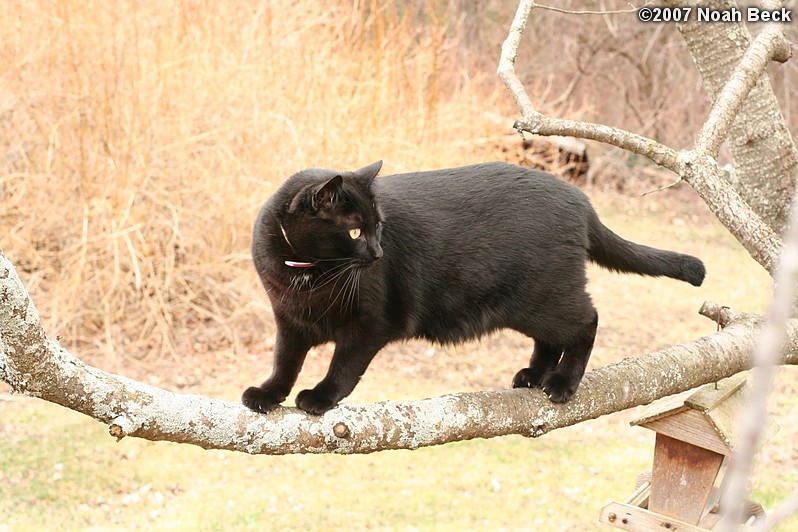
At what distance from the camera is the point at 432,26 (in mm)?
5367

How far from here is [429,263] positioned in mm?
1820

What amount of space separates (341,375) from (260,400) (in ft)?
0.60

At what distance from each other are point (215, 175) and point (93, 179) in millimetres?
687

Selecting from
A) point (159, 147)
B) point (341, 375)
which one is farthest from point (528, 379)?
point (159, 147)

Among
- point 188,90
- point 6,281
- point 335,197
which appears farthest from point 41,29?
point 6,281

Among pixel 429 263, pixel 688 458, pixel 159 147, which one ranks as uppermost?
pixel 429 263

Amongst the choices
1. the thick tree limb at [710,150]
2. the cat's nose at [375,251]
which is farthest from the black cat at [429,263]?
the thick tree limb at [710,150]

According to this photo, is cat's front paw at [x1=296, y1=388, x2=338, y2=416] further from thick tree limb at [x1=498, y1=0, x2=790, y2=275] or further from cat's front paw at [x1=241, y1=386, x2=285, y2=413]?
thick tree limb at [x1=498, y1=0, x2=790, y2=275]

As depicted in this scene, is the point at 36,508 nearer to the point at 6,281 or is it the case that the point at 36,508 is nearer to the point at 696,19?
the point at 6,281

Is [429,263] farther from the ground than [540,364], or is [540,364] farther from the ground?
[429,263]

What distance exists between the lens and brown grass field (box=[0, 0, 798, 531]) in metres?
3.66

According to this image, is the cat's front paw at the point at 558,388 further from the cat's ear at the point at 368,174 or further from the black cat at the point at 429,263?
the cat's ear at the point at 368,174

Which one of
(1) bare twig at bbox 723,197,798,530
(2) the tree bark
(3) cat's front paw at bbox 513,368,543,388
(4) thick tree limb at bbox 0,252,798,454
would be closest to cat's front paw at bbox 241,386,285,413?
(4) thick tree limb at bbox 0,252,798,454

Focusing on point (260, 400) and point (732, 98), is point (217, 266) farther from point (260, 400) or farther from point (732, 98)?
point (732, 98)
